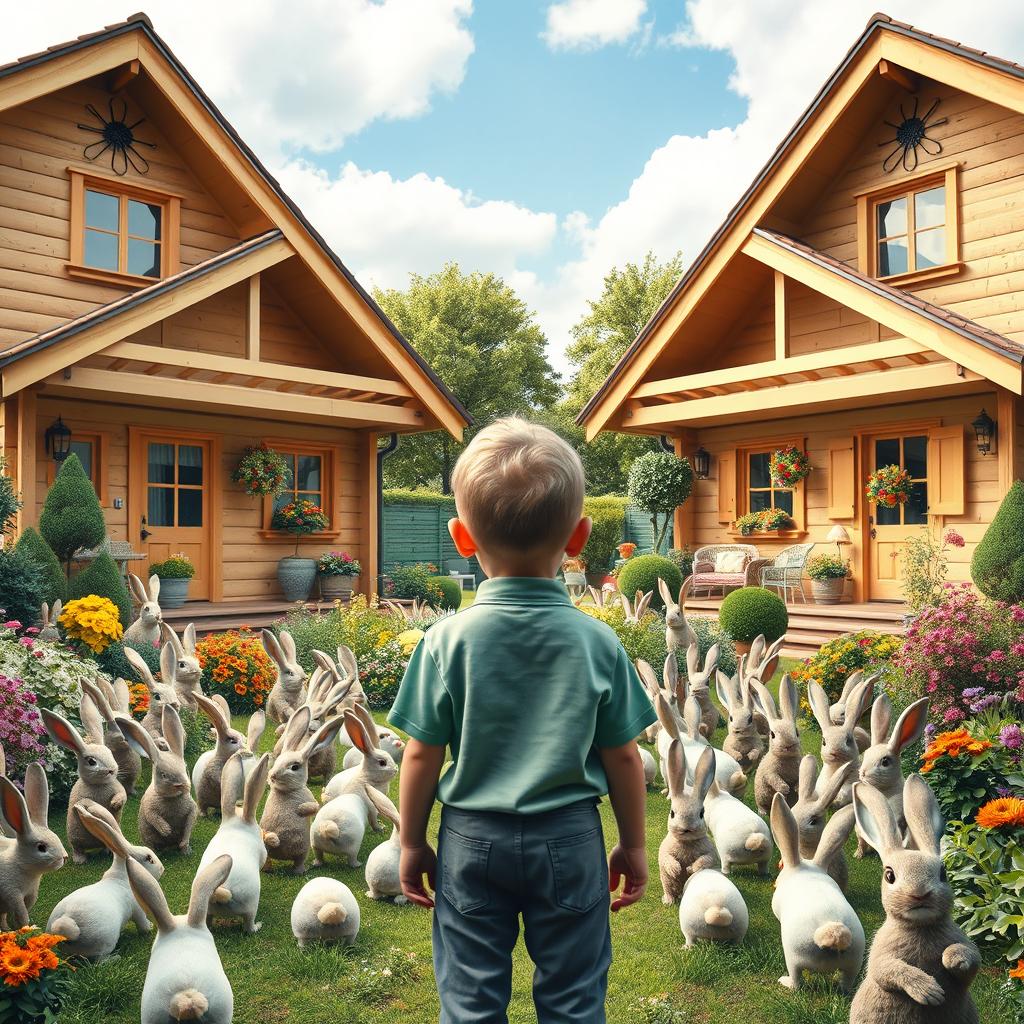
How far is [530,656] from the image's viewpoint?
1.95 meters

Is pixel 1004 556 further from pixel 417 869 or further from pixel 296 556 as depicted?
pixel 296 556

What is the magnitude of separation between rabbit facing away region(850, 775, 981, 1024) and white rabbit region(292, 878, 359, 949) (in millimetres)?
1822

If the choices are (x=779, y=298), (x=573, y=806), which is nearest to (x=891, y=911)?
(x=573, y=806)

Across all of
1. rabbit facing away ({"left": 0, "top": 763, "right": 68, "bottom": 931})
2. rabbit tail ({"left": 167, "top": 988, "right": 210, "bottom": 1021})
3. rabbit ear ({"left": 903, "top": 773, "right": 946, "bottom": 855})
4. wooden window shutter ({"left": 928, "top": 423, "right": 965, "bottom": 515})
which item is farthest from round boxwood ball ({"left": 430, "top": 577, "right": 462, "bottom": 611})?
rabbit ear ({"left": 903, "top": 773, "right": 946, "bottom": 855})

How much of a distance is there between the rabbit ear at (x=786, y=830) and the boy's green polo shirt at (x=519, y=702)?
47.6 inches

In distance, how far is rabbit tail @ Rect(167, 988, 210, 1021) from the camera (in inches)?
97.9

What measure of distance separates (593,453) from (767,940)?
32910 mm

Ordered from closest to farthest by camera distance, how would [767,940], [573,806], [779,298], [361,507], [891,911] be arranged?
[573,806], [891,911], [767,940], [779,298], [361,507]

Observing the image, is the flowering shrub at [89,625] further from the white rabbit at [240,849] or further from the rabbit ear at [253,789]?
the rabbit ear at [253,789]

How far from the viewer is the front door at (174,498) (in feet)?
38.1

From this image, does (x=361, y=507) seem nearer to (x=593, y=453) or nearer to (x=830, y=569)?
(x=830, y=569)

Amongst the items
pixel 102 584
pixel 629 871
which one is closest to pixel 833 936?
pixel 629 871

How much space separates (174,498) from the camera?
1202 centimetres

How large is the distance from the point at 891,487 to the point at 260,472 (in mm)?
8752
